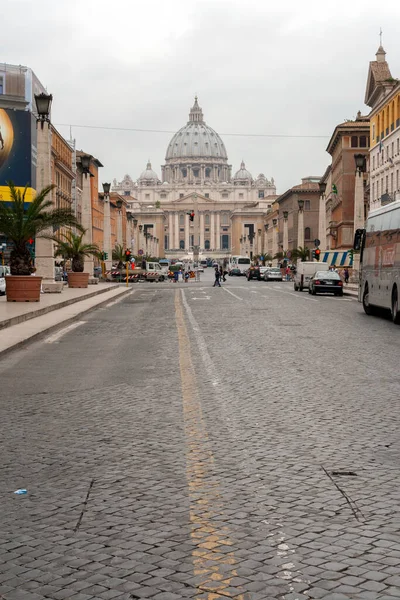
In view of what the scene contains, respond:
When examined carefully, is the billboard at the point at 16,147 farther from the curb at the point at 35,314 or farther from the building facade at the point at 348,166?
the curb at the point at 35,314

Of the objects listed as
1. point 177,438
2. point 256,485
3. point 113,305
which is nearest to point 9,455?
point 177,438

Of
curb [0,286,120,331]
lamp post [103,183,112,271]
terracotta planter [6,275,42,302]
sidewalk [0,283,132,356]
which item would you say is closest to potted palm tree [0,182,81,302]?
terracotta planter [6,275,42,302]

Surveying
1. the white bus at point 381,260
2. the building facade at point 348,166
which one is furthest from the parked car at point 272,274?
the white bus at point 381,260

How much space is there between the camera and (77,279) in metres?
45.3

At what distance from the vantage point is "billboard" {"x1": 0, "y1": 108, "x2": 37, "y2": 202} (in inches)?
2729

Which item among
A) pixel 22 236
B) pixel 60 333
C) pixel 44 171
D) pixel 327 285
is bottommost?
pixel 60 333

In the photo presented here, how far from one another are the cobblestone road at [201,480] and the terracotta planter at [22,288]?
15.7m

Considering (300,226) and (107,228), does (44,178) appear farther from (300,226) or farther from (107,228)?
(300,226)

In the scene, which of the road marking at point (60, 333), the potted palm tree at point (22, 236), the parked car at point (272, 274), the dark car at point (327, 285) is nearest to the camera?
the road marking at point (60, 333)

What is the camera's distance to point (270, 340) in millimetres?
16875

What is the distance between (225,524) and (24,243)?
25.6 meters

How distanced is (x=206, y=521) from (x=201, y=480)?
923 mm

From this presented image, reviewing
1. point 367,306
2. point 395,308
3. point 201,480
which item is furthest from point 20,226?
point 201,480

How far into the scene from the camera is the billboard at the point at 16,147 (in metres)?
69.3
